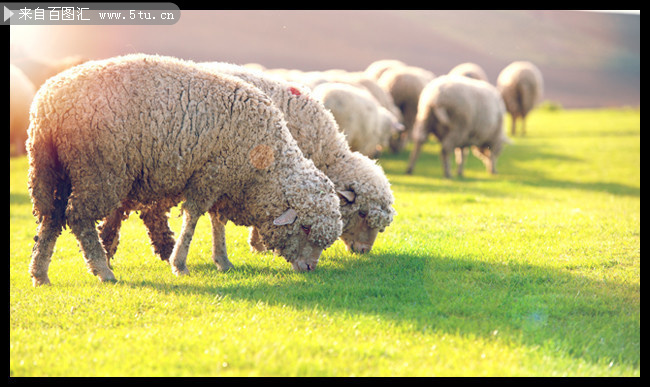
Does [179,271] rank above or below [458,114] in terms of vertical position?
above

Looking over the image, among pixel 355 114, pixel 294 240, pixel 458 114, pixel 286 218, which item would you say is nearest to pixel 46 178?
pixel 286 218

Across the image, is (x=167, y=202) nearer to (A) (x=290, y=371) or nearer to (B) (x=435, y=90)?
(A) (x=290, y=371)

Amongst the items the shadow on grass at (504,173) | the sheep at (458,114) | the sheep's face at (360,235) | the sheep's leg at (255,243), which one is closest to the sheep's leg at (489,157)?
the shadow on grass at (504,173)

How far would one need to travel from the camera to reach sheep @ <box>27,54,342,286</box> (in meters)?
5.80

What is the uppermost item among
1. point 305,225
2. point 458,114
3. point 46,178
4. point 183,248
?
point 46,178

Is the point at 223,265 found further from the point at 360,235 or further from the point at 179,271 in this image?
the point at 360,235

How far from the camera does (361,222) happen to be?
7.27 meters

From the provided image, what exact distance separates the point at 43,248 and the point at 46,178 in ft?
2.22

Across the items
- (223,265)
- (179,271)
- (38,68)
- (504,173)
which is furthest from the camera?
(38,68)

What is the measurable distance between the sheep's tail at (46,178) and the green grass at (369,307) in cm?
71

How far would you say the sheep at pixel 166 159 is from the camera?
580 cm

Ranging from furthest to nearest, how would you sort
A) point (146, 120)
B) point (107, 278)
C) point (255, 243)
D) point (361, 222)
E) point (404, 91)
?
point (404, 91) < point (255, 243) < point (361, 222) < point (107, 278) < point (146, 120)

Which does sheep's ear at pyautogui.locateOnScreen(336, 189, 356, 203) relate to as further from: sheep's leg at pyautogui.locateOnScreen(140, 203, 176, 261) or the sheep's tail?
the sheep's tail

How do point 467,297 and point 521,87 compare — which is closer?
point 467,297
